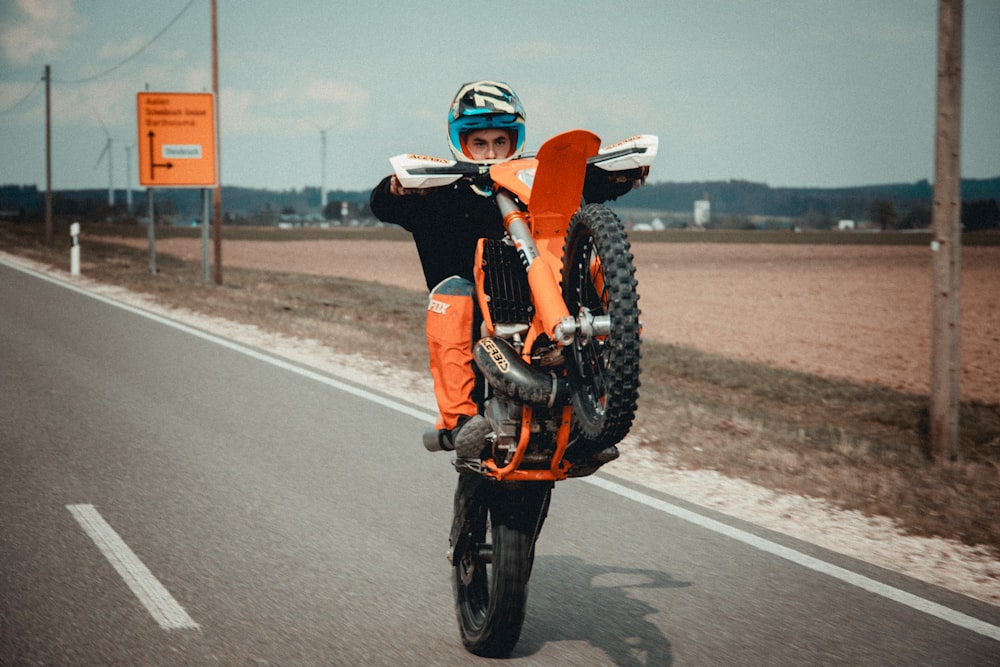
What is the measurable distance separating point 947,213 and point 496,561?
19.5 ft

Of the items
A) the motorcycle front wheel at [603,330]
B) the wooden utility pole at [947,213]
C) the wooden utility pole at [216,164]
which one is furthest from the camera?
the wooden utility pole at [216,164]

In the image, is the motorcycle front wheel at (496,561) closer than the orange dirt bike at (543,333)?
No

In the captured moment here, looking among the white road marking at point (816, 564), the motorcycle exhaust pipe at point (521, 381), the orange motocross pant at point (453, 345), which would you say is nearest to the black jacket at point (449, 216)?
the orange motocross pant at point (453, 345)

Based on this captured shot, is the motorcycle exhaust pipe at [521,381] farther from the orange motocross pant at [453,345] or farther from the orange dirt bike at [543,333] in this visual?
the orange motocross pant at [453,345]

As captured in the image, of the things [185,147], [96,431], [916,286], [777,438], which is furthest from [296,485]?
[916,286]

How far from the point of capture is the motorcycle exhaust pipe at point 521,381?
3328 mm

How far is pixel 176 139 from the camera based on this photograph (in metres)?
28.8

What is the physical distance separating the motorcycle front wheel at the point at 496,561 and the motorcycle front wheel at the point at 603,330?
14.7 inches

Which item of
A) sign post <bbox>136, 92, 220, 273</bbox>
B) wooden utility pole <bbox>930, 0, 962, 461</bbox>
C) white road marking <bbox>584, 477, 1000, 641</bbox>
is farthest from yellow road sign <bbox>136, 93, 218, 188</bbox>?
white road marking <bbox>584, 477, 1000, 641</bbox>

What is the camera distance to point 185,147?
28.8 meters

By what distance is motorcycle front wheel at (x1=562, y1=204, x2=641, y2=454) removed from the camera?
3002 millimetres

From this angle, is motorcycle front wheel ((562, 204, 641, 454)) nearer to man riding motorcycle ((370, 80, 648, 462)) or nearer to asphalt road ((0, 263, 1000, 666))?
man riding motorcycle ((370, 80, 648, 462))

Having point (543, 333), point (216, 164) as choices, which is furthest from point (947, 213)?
point (216, 164)

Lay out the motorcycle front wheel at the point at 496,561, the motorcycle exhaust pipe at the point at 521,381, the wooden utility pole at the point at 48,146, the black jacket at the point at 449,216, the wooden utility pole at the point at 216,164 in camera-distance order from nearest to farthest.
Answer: the motorcycle exhaust pipe at the point at 521,381
the motorcycle front wheel at the point at 496,561
the black jacket at the point at 449,216
the wooden utility pole at the point at 216,164
the wooden utility pole at the point at 48,146
